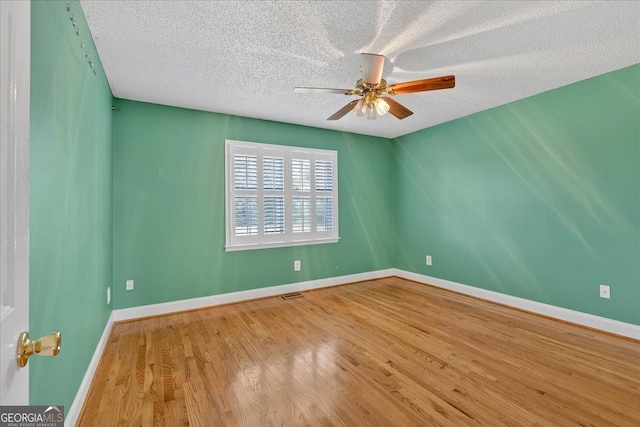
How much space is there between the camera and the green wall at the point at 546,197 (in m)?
2.62

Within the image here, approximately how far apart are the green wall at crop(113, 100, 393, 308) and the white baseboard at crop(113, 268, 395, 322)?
64 mm

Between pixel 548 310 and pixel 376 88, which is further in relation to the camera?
pixel 548 310

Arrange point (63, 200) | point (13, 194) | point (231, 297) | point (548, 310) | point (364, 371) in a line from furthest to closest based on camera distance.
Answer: point (231, 297), point (548, 310), point (364, 371), point (63, 200), point (13, 194)

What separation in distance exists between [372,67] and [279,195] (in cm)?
223

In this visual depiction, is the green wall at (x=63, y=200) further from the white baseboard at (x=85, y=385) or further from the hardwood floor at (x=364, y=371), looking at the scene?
the hardwood floor at (x=364, y=371)

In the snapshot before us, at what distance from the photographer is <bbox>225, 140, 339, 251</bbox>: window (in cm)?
373

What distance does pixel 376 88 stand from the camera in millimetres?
2301

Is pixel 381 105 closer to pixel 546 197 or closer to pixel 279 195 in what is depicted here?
pixel 279 195

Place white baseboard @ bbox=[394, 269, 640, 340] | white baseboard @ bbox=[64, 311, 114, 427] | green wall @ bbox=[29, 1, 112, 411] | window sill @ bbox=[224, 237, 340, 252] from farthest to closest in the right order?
window sill @ bbox=[224, 237, 340, 252]
white baseboard @ bbox=[394, 269, 640, 340]
white baseboard @ bbox=[64, 311, 114, 427]
green wall @ bbox=[29, 1, 112, 411]

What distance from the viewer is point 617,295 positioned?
2.65m

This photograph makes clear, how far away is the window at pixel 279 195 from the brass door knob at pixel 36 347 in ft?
9.87

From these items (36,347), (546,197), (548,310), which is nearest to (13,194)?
(36,347)
